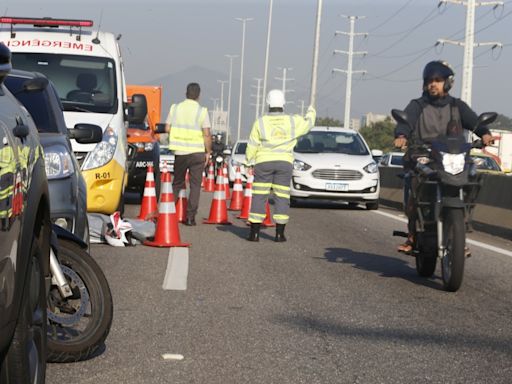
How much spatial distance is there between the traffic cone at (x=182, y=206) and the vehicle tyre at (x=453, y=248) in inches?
301

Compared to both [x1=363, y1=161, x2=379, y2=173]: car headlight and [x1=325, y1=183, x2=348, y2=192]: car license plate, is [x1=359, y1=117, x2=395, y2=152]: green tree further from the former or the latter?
[x1=325, y1=183, x2=348, y2=192]: car license plate

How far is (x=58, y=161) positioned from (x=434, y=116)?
3.59 meters

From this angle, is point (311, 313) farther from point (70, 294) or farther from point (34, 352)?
point (34, 352)

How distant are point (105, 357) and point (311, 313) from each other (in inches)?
88.4

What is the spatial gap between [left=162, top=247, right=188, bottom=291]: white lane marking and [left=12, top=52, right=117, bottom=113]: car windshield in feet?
11.8

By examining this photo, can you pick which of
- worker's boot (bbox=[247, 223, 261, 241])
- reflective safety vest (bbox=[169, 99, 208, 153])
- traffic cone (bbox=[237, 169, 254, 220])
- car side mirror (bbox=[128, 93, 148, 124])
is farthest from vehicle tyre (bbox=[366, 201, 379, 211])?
worker's boot (bbox=[247, 223, 261, 241])

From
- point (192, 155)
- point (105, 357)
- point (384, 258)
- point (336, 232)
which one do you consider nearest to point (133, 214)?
point (192, 155)

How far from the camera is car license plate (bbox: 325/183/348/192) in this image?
74.4ft

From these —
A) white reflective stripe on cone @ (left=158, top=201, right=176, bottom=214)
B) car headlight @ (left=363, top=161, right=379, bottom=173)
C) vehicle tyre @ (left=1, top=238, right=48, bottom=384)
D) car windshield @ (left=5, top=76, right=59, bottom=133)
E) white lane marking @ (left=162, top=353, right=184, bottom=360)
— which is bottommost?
white lane marking @ (left=162, top=353, right=184, bottom=360)

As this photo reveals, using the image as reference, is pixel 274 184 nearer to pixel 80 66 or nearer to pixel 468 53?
pixel 80 66

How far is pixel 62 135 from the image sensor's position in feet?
29.5

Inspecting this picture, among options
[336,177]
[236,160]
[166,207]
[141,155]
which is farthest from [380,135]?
[166,207]

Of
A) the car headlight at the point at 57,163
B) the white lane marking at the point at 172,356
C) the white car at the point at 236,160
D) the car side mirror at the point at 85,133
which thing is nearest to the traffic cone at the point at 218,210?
the car side mirror at the point at 85,133

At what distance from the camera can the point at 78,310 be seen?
596cm
